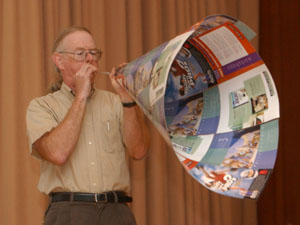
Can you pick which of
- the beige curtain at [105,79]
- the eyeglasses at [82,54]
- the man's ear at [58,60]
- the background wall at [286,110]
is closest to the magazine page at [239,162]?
the eyeglasses at [82,54]

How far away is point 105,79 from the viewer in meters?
2.69

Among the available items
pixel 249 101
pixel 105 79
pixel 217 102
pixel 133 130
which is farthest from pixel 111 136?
pixel 105 79

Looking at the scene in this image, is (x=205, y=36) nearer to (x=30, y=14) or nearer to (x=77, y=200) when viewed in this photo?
(x=77, y=200)

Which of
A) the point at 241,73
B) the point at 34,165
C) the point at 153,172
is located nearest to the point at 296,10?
the point at 153,172

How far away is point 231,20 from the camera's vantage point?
150cm

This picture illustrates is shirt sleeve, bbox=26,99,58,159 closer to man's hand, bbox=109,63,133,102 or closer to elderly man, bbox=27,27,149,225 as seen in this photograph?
elderly man, bbox=27,27,149,225

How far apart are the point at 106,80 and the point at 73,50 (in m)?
0.73

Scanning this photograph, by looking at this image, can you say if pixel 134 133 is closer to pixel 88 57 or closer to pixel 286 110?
pixel 88 57

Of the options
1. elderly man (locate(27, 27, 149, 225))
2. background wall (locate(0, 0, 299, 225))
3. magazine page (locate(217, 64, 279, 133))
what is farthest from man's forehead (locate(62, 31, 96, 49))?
magazine page (locate(217, 64, 279, 133))

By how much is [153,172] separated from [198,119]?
1226 mm

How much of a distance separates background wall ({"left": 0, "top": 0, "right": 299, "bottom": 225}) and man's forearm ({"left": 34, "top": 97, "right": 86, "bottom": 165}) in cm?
64

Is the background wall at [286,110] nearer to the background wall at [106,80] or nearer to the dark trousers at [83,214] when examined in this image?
the background wall at [106,80]

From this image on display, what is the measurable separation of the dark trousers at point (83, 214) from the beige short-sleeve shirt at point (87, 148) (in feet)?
0.19

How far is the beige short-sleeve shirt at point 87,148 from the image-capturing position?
184 centimetres
